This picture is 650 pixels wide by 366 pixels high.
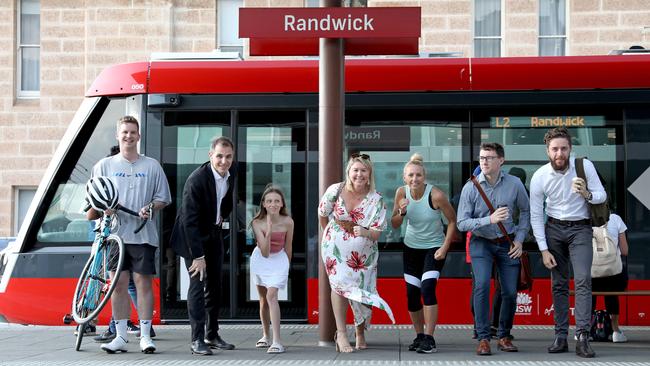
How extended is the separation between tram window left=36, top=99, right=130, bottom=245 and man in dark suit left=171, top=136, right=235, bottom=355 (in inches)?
95.9

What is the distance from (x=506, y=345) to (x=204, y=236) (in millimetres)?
2613

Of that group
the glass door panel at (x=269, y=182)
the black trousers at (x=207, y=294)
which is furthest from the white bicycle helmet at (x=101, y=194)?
the glass door panel at (x=269, y=182)

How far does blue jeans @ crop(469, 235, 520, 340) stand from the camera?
9109mm

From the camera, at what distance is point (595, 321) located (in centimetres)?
1026

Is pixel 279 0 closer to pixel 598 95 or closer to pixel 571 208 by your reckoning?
pixel 598 95

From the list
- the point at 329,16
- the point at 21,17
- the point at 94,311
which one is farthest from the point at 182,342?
the point at 21,17

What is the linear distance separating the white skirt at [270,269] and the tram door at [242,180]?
1.74 metres

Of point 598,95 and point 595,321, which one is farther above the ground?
point 598,95

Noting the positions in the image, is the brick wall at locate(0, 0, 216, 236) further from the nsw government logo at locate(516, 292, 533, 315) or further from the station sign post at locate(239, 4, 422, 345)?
the station sign post at locate(239, 4, 422, 345)

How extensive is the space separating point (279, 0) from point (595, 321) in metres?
13.4

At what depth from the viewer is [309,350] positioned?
367 inches

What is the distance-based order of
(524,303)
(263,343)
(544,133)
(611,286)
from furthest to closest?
(544,133)
(524,303)
(611,286)
(263,343)

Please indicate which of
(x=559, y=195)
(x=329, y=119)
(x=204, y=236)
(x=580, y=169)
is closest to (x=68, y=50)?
(x=329, y=119)

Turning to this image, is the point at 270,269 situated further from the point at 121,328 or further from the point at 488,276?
the point at 488,276
